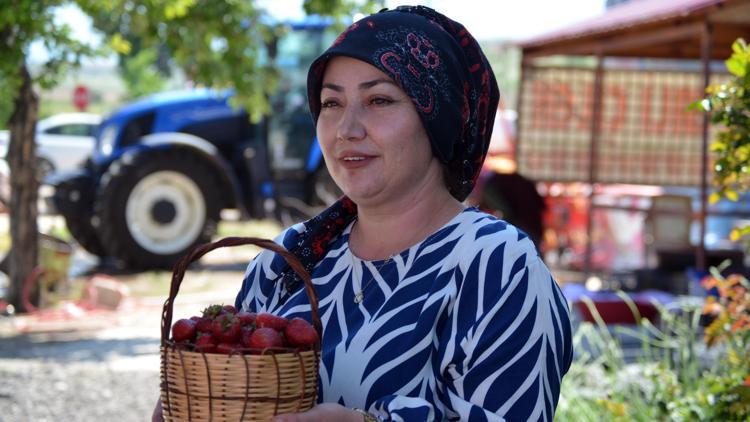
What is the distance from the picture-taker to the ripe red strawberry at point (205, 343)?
209 cm

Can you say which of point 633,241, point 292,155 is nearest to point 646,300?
point 292,155

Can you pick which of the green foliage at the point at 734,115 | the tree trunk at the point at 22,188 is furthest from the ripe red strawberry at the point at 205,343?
the tree trunk at the point at 22,188

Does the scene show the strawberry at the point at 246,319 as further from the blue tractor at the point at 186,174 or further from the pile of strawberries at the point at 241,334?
the blue tractor at the point at 186,174

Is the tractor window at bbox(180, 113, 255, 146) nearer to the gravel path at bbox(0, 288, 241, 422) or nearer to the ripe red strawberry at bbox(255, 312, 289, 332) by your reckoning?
the gravel path at bbox(0, 288, 241, 422)

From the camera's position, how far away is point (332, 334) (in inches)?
94.4

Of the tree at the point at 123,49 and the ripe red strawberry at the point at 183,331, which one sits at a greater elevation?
the tree at the point at 123,49

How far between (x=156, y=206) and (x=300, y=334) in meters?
11.1

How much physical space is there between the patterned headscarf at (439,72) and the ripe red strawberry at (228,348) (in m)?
0.58

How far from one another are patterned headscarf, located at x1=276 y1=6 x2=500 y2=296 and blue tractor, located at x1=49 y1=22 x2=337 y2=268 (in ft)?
34.2

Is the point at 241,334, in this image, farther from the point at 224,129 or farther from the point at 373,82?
the point at 224,129

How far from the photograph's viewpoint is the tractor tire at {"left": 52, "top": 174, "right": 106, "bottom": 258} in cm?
1288

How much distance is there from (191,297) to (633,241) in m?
7.12

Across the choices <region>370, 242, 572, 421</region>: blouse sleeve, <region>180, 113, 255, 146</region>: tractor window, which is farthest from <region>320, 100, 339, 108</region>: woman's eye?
<region>180, 113, 255, 146</region>: tractor window

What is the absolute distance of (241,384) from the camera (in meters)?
2.04
